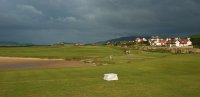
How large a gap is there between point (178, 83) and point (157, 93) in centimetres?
546

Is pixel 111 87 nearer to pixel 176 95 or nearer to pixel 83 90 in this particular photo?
pixel 83 90

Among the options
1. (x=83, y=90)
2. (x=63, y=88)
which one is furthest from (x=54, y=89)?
(x=83, y=90)

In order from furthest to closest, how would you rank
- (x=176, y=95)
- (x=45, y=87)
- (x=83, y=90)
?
(x=45, y=87) < (x=83, y=90) < (x=176, y=95)

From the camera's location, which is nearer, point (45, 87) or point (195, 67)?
point (45, 87)

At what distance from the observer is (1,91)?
22281 mm

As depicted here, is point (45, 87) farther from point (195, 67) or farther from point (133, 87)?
point (195, 67)

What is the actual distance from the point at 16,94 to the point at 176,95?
10.7 m

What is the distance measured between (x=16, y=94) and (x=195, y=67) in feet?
103

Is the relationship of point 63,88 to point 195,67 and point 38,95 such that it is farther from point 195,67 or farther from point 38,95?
point 195,67

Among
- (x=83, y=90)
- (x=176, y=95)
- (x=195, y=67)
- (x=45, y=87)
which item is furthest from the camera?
(x=195, y=67)

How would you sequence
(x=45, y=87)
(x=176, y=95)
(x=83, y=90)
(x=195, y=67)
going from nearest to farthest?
1. (x=176, y=95)
2. (x=83, y=90)
3. (x=45, y=87)
4. (x=195, y=67)

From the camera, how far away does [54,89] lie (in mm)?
22812

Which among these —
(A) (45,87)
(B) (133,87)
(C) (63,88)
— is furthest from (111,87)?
(A) (45,87)

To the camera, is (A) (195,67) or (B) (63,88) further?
(A) (195,67)
